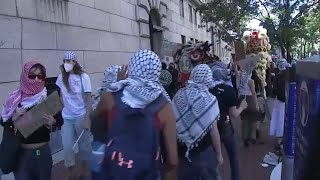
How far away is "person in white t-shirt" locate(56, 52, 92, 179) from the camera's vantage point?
682 centimetres

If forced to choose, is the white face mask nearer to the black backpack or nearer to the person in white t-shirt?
the person in white t-shirt

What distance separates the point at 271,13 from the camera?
66.3 feet

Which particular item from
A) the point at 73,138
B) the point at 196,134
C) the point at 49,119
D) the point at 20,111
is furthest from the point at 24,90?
the point at 73,138

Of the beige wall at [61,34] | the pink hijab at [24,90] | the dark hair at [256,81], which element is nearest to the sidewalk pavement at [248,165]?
the dark hair at [256,81]

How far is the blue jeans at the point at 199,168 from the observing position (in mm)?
4160

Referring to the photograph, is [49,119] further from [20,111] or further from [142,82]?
[142,82]

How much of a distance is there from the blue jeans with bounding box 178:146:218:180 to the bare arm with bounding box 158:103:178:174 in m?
0.89

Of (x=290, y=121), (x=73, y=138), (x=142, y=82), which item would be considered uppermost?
(x=142, y=82)

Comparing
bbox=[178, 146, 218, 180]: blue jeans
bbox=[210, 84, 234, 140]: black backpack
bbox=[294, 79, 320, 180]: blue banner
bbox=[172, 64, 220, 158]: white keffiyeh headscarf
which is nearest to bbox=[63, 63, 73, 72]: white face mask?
bbox=[210, 84, 234, 140]: black backpack

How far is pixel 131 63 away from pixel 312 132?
178 centimetres

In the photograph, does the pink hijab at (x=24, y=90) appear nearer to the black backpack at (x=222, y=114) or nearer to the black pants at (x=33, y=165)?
the black pants at (x=33, y=165)

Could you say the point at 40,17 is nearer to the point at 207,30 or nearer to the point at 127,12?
the point at 127,12

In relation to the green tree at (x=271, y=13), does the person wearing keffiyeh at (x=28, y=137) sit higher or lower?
lower

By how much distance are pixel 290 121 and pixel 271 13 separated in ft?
61.4
